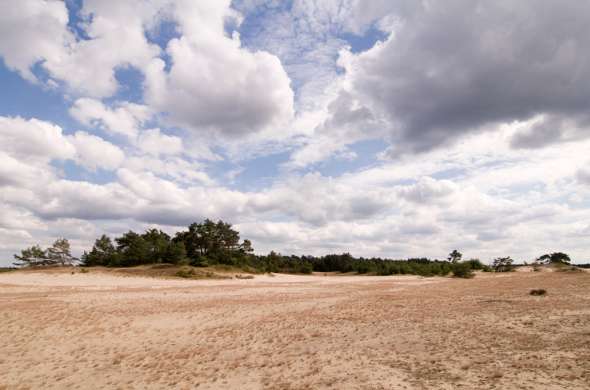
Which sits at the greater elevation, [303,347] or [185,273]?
[185,273]

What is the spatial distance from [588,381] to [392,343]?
18.9 ft

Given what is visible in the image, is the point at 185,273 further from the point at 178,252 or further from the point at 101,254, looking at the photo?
the point at 101,254

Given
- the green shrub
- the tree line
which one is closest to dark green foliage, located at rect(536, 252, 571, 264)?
the tree line

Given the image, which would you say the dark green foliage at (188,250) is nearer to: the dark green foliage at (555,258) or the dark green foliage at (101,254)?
the dark green foliage at (101,254)

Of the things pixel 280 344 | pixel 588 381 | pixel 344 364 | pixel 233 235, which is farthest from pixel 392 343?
pixel 233 235

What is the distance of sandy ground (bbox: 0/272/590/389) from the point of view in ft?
31.9

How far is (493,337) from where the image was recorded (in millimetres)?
13156

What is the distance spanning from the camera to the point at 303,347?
43.8 feet

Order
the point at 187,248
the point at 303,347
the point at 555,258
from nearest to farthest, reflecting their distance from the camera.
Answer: the point at 303,347
the point at 187,248
the point at 555,258

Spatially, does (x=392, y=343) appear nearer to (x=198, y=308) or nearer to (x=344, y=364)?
(x=344, y=364)

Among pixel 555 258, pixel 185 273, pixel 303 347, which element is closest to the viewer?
pixel 303 347

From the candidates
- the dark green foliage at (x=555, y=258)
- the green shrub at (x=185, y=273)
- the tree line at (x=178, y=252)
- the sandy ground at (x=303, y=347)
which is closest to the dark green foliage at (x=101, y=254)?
the tree line at (x=178, y=252)

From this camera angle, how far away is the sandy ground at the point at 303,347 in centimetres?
971

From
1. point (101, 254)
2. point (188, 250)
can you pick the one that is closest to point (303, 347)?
point (188, 250)
